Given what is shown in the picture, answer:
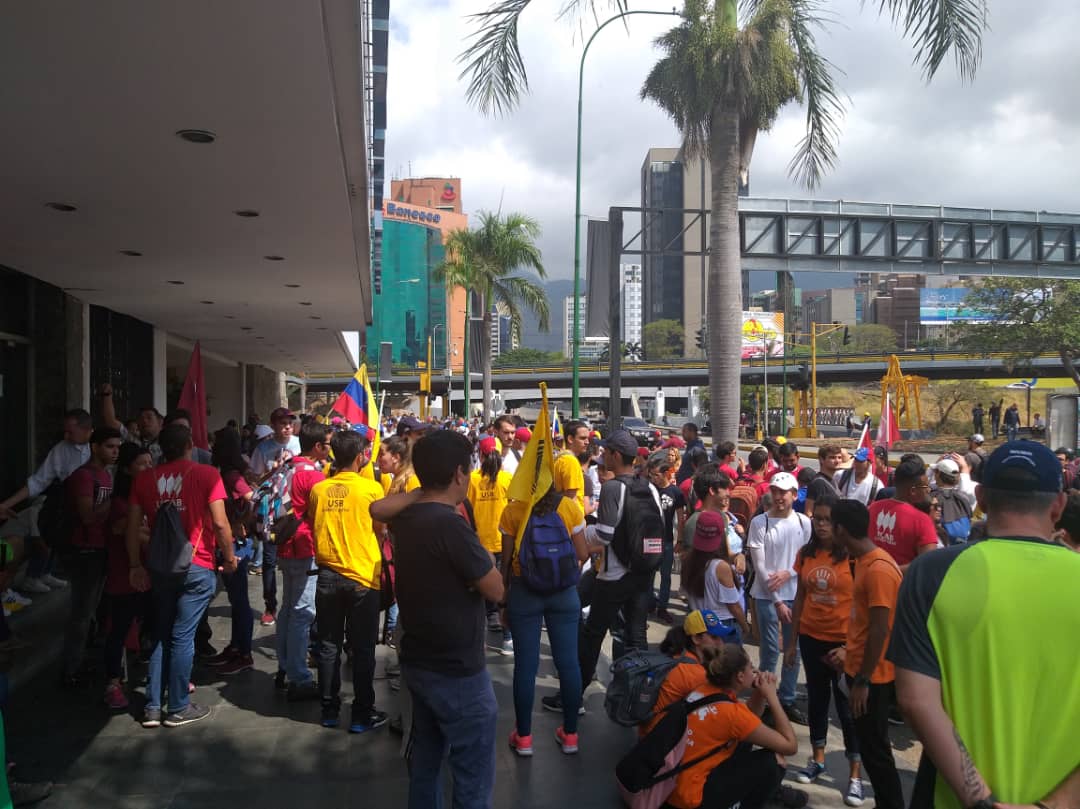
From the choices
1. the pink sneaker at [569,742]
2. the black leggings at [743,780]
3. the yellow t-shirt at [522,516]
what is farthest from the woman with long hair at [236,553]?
the black leggings at [743,780]

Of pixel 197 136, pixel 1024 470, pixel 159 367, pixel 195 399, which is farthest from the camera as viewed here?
pixel 159 367

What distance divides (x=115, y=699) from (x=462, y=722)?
3400mm

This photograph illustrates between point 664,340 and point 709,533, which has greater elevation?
point 664,340

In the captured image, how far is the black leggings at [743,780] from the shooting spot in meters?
3.49

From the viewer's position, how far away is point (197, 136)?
500 centimetres

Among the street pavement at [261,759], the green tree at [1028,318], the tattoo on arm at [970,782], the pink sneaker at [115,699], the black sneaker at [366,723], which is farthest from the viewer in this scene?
the green tree at [1028,318]

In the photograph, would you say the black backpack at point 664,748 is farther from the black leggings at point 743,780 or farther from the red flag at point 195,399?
the red flag at point 195,399

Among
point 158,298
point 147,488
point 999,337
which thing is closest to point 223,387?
point 158,298

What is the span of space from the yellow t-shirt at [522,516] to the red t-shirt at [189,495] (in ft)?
6.00

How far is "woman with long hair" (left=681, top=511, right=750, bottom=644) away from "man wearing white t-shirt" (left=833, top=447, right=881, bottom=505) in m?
2.19

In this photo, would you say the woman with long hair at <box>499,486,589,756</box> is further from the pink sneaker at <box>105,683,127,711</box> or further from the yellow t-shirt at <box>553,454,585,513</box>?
the pink sneaker at <box>105,683,127,711</box>

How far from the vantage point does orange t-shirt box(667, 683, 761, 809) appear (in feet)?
11.5

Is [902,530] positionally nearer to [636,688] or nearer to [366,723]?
[636,688]

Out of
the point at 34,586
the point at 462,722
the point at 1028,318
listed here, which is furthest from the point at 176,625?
the point at 1028,318
